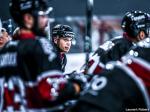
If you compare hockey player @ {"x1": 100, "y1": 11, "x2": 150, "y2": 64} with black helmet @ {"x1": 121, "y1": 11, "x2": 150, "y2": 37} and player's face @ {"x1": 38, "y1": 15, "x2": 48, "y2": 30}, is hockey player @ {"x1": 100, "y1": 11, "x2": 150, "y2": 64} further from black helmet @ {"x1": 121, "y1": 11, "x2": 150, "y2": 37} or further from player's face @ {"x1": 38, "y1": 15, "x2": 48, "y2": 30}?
player's face @ {"x1": 38, "y1": 15, "x2": 48, "y2": 30}

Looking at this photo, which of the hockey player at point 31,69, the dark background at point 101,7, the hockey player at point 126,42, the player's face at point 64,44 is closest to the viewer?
the hockey player at point 31,69

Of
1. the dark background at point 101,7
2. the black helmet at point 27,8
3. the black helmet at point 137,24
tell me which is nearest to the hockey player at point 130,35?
the black helmet at point 137,24

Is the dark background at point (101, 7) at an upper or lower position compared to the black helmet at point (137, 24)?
lower

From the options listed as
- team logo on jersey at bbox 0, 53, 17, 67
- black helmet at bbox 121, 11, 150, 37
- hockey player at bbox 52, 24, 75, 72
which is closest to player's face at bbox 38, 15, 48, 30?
team logo on jersey at bbox 0, 53, 17, 67

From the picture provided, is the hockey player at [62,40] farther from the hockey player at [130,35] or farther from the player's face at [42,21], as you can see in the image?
the player's face at [42,21]

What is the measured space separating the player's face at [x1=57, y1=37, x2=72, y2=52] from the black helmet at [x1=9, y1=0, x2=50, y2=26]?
1.71 meters

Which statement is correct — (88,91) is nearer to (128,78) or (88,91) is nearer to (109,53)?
(128,78)

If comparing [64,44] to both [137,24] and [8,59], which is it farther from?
[8,59]

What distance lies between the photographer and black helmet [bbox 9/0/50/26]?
2525mm

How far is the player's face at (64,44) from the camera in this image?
4.31 m

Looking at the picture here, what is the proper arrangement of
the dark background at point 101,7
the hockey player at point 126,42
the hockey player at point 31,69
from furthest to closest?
the dark background at point 101,7, the hockey player at point 126,42, the hockey player at point 31,69

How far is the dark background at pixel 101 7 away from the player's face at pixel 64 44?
61.3 inches

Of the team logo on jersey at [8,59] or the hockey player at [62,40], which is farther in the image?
the hockey player at [62,40]

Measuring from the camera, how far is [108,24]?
6.10 m
